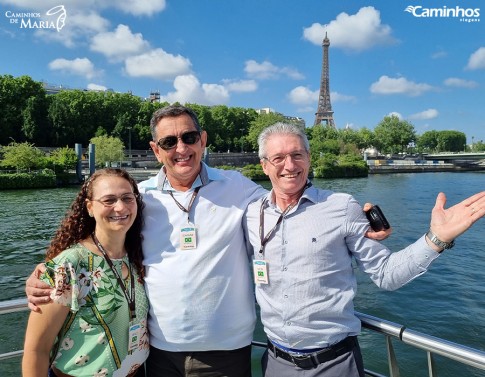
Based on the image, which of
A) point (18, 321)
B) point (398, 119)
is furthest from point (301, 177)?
point (398, 119)

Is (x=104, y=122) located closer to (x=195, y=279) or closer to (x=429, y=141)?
(x=195, y=279)

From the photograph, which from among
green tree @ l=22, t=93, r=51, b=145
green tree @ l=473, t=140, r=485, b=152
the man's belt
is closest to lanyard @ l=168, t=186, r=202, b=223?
the man's belt

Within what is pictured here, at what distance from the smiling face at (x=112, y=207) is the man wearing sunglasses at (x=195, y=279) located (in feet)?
0.80

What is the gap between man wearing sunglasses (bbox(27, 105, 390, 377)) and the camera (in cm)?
236

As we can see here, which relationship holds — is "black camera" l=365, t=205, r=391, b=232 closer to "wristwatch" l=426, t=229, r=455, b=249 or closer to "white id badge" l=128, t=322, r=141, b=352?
"wristwatch" l=426, t=229, r=455, b=249

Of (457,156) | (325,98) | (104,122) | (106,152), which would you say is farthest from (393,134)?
(106,152)

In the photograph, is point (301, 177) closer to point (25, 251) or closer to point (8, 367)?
point (8, 367)

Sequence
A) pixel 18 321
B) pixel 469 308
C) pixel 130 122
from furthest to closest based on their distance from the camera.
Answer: pixel 130 122 < pixel 469 308 < pixel 18 321

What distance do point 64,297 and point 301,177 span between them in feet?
4.62

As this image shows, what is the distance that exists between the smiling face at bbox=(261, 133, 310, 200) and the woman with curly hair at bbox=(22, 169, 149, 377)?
0.85 metres

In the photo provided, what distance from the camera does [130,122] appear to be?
222 ft

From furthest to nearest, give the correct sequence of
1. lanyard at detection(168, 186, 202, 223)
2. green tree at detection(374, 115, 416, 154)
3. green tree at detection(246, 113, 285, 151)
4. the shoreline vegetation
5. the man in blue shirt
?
green tree at detection(374, 115, 416, 154), green tree at detection(246, 113, 285, 151), the shoreline vegetation, lanyard at detection(168, 186, 202, 223), the man in blue shirt

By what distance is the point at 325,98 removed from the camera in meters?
116

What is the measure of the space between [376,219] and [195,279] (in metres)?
1.07
